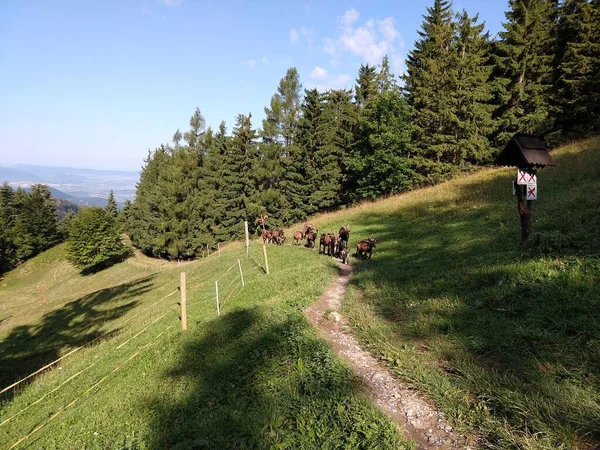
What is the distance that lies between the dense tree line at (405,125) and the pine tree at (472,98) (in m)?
0.12

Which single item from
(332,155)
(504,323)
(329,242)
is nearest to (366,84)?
(332,155)

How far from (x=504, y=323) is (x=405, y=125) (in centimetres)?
3157

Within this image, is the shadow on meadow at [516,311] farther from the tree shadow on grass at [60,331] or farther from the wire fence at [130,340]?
the tree shadow on grass at [60,331]

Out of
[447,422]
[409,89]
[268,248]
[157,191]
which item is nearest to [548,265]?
[447,422]

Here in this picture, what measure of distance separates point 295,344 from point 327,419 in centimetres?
237

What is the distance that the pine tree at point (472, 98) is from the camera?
31.5m

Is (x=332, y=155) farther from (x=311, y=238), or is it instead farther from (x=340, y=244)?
(x=340, y=244)

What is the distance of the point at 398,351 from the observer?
6.41 meters

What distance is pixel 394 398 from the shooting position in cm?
531

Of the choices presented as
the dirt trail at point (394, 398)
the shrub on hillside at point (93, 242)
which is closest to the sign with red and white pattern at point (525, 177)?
the dirt trail at point (394, 398)

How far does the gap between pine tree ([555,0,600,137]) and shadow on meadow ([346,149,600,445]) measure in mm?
23217

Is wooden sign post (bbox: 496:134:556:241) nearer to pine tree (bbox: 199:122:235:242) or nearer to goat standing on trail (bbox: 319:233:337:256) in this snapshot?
goat standing on trail (bbox: 319:233:337:256)

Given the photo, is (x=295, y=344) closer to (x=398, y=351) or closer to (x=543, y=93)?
(x=398, y=351)

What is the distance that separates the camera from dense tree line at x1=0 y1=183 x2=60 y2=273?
66350 millimetres
